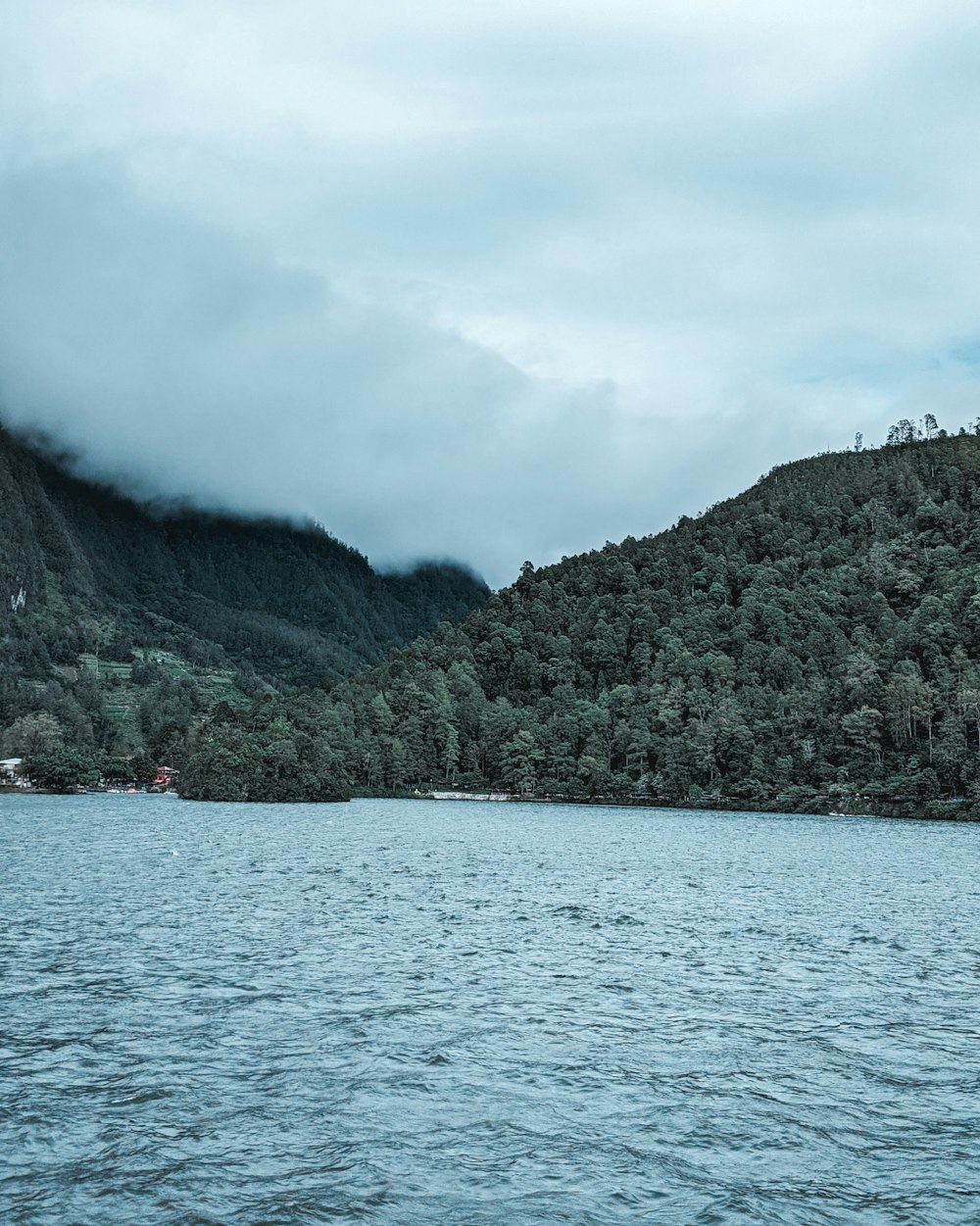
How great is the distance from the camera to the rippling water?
2173 cm

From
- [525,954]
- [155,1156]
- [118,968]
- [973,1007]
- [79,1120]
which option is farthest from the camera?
[525,954]

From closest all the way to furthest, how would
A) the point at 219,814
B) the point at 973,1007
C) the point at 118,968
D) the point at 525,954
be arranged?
the point at 973,1007 < the point at 118,968 < the point at 525,954 < the point at 219,814

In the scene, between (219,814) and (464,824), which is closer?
(464,824)

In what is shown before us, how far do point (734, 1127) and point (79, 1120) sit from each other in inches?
594

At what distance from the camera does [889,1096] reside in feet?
91.5

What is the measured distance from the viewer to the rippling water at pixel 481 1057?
21734mm

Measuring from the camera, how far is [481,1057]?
30.7 m

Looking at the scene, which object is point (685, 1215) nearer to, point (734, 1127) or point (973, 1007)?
point (734, 1127)

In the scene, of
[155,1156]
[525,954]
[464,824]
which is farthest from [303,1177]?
[464,824]

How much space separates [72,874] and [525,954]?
4226cm

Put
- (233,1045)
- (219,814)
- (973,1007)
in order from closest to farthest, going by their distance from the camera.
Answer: (233,1045)
(973,1007)
(219,814)

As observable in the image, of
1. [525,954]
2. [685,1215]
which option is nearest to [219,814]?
[525,954]

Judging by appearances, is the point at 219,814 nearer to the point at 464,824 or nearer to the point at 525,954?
the point at 464,824

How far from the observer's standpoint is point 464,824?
159125 mm
